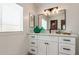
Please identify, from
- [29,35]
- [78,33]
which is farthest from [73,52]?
[29,35]

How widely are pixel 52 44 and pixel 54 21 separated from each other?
18.0 inches

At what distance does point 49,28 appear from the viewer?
7.20 feet

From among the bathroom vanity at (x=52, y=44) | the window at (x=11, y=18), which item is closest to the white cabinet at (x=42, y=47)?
the bathroom vanity at (x=52, y=44)

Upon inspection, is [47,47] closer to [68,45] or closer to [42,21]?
[68,45]

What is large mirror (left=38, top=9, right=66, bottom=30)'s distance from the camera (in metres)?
2.19

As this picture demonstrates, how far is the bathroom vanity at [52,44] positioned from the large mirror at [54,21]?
166 mm

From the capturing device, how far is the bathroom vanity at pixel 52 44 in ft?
7.19

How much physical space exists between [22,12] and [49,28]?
0.59m

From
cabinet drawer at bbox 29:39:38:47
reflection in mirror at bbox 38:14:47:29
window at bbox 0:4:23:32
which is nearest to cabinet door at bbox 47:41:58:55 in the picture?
cabinet drawer at bbox 29:39:38:47

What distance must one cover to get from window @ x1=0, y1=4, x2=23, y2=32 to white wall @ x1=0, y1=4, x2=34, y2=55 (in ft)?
0.26

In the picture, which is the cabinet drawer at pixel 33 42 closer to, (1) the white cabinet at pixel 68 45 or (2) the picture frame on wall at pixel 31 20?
(2) the picture frame on wall at pixel 31 20

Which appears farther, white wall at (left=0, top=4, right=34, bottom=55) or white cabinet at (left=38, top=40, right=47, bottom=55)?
white cabinet at (left=38, top=40, right=47, bottom=55)

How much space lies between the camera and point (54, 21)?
220 centimetres

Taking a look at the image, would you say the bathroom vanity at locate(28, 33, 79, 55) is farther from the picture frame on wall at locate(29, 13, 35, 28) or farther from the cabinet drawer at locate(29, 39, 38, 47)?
the picture frame on wall at locate(29, 13, 35, 28)
